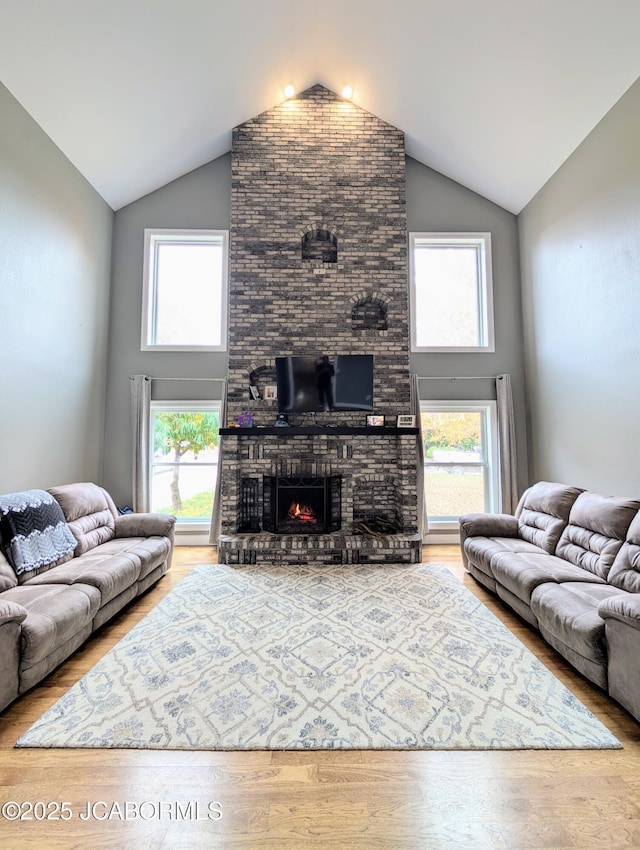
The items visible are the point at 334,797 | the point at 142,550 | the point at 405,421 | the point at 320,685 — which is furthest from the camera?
the point at 405,421

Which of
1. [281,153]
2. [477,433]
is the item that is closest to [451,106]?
[281,153]

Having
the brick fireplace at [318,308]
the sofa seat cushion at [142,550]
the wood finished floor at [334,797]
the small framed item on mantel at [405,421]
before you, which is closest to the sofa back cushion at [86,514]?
the sofa seat cushion at [142,550]

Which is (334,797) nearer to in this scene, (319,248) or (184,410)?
(184,410)

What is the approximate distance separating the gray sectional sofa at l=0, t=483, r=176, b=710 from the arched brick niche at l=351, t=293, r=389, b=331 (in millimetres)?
3383

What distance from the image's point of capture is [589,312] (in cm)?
386

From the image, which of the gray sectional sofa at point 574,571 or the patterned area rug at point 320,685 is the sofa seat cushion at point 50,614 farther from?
the gray sectional sofa at point 574,571

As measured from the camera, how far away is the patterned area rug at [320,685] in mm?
1859

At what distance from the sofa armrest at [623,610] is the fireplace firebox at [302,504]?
3.08 meters

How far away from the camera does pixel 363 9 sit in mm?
3760

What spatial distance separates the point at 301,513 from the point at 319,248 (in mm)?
3599

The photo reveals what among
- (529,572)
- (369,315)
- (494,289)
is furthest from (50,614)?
(494,289)

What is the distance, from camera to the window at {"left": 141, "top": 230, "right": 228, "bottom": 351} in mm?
5289

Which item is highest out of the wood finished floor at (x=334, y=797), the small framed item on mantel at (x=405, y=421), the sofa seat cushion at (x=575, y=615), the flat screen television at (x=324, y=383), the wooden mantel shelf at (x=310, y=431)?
the flat screen television at (x=324, y=383)

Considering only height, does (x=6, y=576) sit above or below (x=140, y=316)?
below
